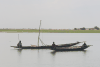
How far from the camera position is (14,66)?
81.1 ft

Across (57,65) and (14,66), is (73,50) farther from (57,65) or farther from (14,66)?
(14,66)

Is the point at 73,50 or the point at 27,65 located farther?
the point at 73,50

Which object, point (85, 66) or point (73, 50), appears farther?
point (73, 50)

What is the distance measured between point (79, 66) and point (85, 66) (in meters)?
1.04

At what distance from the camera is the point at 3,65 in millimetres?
25219

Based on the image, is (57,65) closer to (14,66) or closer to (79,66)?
(79,66)

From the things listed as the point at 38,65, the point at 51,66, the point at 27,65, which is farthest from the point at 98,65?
the point at 27,65

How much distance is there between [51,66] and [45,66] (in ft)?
3.25

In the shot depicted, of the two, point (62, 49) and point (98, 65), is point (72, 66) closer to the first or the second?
point (98, 65)

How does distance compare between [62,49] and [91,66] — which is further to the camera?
[62,49]

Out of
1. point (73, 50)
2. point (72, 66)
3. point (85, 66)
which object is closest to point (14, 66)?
point (72, 66)

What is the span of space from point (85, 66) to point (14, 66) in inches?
465

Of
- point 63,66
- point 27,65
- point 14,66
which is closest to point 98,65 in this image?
point 63,66

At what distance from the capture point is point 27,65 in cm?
2527
